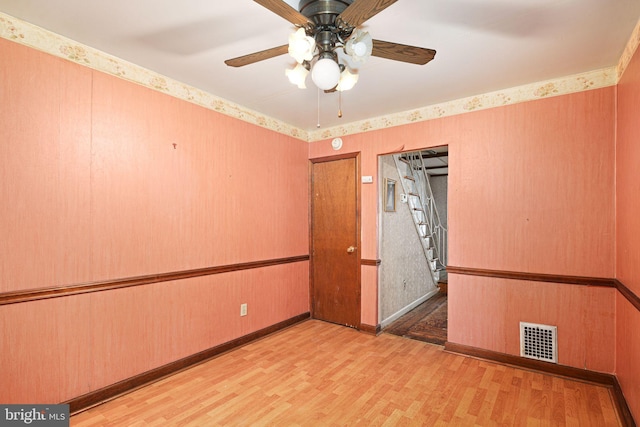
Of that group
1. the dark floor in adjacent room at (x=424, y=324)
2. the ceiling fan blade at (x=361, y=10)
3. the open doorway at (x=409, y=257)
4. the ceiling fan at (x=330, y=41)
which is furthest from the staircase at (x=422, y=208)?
the ceiling fan blade at (x=361, y=10)

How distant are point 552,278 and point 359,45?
2.54 meters

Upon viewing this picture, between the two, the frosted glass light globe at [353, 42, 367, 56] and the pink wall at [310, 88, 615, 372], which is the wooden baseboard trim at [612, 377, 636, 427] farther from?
the frosted glass light globe at [353, 42, 367, 56]

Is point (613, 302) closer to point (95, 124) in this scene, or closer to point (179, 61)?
point (179, 61)

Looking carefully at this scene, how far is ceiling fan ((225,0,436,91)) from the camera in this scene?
121 cm

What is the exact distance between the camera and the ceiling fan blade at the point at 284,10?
3.80 feet

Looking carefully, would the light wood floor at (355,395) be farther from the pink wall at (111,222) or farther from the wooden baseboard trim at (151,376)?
the pink wall at (111,222)

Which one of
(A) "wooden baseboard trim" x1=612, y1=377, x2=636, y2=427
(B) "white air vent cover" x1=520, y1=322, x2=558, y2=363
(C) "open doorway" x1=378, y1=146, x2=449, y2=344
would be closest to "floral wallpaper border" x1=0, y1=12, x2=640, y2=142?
(C) "open doorway" x1=378, y1=146, x2=449, y2=344

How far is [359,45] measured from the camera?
4.22 ft

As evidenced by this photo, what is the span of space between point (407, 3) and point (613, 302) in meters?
2.66

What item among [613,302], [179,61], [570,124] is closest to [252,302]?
[179,61]

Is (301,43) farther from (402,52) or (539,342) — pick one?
(539,342)

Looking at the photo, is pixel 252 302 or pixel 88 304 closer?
pixel 88 304

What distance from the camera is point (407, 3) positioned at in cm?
163

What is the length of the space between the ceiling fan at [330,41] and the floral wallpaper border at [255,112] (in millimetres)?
1264
